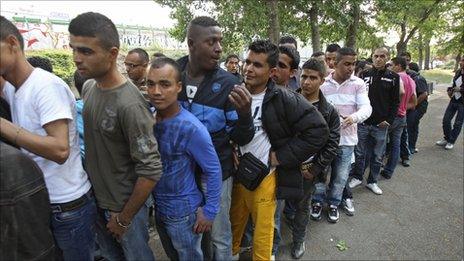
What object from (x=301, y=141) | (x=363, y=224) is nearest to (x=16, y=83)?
(x=301, y=141)

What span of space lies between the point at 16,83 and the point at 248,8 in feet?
32.1

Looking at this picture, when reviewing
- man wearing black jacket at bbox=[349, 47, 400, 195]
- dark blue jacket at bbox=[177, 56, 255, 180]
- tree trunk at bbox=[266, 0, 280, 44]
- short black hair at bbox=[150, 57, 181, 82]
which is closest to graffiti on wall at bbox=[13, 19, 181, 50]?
tree trunk at bbox=[266, 0, 280, 44]

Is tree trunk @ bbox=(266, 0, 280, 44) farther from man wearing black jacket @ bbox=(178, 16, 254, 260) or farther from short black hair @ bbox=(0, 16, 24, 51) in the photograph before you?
short black hair @ bbox=(0, 16, 24, 51)

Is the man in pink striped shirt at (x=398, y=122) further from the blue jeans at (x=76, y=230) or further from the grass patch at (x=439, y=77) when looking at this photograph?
the grass patch at (x=439, y=77)

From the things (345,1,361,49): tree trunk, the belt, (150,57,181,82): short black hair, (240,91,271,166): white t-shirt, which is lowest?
the belt

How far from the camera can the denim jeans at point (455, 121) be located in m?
6.42

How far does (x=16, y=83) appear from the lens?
159 centimetres

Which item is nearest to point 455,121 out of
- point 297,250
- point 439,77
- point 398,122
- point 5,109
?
point 398,122

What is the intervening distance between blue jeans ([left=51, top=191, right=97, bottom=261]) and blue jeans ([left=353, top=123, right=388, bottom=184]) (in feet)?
12.2

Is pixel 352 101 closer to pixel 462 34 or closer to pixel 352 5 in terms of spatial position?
pixel 352 5

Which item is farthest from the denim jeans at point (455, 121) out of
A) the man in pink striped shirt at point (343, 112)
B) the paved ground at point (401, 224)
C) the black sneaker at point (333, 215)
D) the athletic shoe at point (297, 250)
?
the athletic shoe at point (297, 250)

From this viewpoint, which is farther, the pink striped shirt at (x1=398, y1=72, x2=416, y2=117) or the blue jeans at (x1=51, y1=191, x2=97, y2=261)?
the pink striped shirt at (x1=398, y1=72, x2=416, y2=117)

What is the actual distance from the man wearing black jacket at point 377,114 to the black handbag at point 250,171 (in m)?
2.58

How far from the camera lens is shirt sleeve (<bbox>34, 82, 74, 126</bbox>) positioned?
153 centimetres
